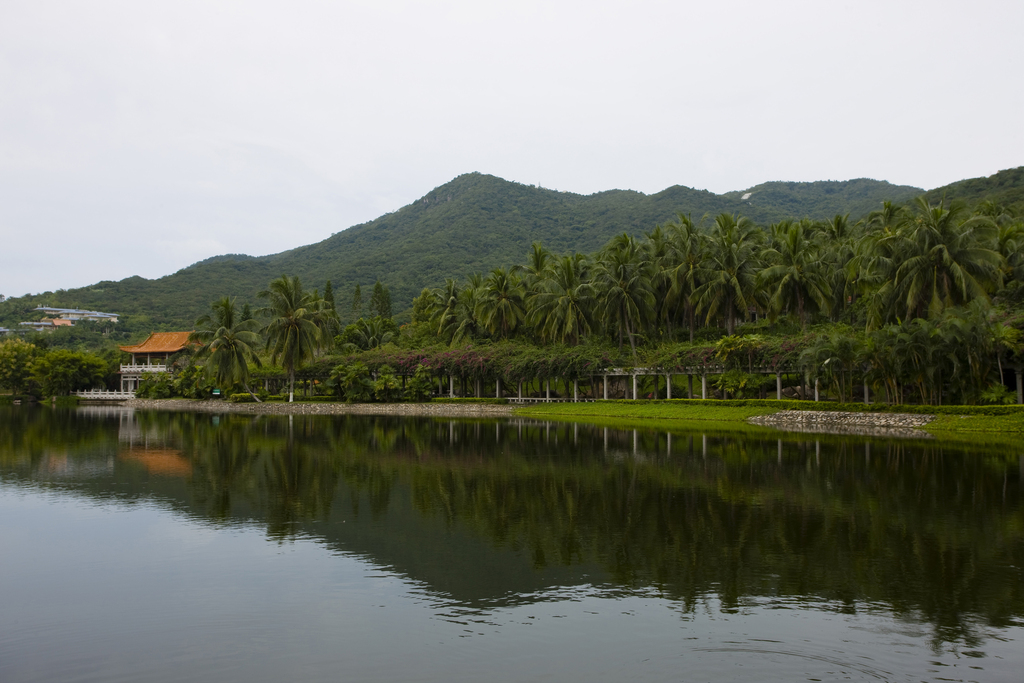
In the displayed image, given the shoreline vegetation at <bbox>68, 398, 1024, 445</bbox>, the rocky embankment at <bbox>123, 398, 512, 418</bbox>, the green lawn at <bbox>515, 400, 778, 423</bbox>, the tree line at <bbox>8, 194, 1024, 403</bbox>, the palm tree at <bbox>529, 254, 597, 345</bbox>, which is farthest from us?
the rocky embankment at <bbox>123, 398, 512, 418</bbox>

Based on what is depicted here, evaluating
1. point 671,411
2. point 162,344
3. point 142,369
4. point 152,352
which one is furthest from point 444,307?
point 142,369

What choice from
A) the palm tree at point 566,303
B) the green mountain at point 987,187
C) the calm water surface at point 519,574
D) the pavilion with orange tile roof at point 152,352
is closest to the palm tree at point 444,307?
the palm tree at point 566,303

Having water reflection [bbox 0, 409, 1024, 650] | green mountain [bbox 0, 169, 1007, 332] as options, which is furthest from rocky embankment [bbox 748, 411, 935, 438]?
green mountain [bbox 0, 169, 1007, 332]

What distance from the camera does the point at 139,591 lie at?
948 cm

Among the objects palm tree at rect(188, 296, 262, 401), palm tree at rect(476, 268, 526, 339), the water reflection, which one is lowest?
the water reflection

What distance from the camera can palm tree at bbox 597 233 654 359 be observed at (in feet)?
162

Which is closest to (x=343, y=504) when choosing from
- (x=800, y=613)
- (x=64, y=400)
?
(x=800, y=613)

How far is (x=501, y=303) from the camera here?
188ft

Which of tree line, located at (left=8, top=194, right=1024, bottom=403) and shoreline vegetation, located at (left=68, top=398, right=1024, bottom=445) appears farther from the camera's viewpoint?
tree line, located at (left=8, top=194, right=1024, bottom=403)

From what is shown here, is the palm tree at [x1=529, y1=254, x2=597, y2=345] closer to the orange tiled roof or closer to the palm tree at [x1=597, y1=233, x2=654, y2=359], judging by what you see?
the palm tree at [x1=597, y1=233, x2=654, y2=359]

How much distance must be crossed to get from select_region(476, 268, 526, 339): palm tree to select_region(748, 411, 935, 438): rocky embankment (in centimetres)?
2542

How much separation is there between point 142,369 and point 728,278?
64.8 metres

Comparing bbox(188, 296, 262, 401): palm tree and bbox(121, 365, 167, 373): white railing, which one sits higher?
bbox(188, 296, 262, 401): palm tree

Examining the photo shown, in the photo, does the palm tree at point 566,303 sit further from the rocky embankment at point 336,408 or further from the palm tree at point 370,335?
the palm tree at point 370,335
